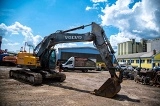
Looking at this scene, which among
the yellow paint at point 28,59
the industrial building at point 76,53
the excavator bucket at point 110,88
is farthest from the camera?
the industrial building at point 76,53

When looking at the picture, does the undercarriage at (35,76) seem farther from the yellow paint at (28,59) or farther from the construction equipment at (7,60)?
the construction equipment at (7,60)

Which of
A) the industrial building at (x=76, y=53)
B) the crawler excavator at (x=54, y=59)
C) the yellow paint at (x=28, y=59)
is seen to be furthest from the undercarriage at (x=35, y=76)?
the industrial building at (x=76, y=53)

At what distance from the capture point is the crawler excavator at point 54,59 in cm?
994

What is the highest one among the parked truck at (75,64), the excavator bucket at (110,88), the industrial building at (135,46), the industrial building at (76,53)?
the industrial building at (135,46)

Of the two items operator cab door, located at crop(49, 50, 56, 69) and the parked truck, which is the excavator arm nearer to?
operator cab door, located at crop(49, 50, 56, 69)

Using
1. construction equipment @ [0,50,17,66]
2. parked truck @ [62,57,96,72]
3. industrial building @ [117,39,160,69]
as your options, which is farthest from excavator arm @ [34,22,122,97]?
industrial building @ [117,39,160,69]

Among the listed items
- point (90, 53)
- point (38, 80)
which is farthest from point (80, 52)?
point (38, 80)

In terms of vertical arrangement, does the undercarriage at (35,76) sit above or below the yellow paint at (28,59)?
below

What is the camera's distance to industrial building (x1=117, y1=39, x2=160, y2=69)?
1818 inches

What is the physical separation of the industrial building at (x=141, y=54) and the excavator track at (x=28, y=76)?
3689cm

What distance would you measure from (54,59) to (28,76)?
2.42m

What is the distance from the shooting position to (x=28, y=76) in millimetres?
13594

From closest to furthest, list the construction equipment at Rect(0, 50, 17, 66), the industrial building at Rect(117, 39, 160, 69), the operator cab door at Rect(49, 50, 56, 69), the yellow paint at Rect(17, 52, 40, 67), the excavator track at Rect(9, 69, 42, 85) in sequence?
the excavator track at Rect(9, 69, 42, 85)
the yellow paint at Rect(17, 52, 40, 67)
the operator cab door at Rect(49, 50, 56, 69)
the construction equipment at Rect(0, 50, 17, 66)
the industrial building at Rect(117, 39, 160, 69)

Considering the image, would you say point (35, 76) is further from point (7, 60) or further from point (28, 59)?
point (7, 60)
